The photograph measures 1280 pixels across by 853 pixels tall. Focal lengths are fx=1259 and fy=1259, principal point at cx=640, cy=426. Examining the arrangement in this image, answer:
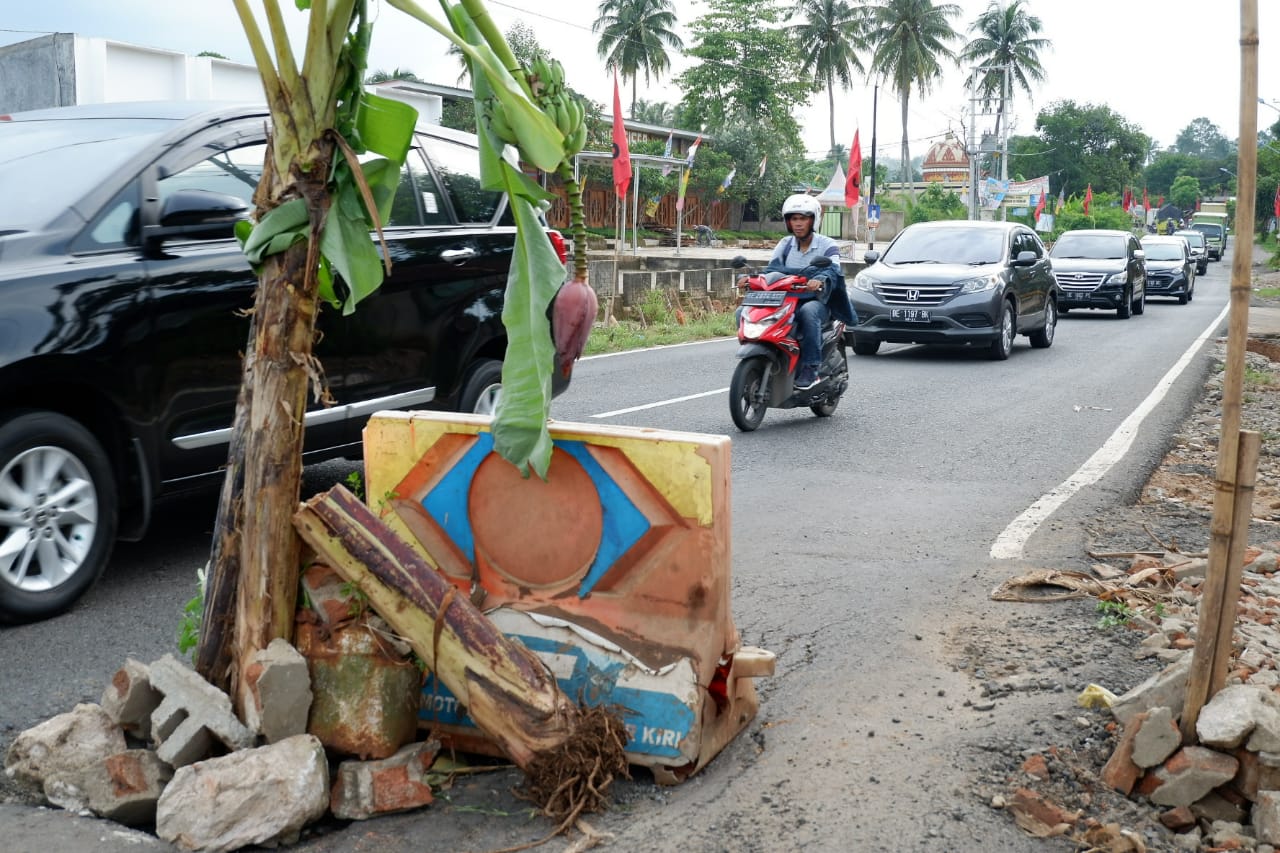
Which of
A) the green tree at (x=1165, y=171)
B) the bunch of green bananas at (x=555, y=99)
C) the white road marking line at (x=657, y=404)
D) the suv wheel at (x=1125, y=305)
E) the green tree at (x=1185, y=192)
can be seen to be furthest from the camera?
the green tree at (x=1165, y=171)

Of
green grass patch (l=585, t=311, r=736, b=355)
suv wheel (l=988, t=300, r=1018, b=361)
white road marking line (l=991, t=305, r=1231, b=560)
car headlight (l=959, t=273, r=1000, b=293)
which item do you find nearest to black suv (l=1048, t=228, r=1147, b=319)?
green grass patch (l=585, t=311, r=736, b=355)

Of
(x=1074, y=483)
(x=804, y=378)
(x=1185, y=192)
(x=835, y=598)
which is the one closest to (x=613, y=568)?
(x=835, y=598)

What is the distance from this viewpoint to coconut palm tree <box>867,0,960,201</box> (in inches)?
2931

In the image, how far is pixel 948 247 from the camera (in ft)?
53.8

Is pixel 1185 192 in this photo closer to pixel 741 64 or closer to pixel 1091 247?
pixel 741 64

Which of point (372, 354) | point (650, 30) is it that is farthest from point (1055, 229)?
point (372, 354)

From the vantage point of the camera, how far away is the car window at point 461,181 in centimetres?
663

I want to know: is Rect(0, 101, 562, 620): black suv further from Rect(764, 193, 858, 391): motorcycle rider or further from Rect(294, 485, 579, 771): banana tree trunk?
Rect(764, 193, 858, 391): motorcycle rider

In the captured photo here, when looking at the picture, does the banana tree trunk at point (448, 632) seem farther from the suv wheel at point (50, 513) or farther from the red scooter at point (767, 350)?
the red scooter at point (767, 350)

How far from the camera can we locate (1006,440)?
9289 mm

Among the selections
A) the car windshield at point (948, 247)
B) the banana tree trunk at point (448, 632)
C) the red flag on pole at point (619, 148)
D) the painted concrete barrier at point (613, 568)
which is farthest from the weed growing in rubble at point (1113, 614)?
the red flag on pole at point (619, 148)

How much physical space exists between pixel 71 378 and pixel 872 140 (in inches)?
2577

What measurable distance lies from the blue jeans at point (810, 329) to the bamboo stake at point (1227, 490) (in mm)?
6306

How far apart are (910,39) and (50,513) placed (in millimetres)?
76480
